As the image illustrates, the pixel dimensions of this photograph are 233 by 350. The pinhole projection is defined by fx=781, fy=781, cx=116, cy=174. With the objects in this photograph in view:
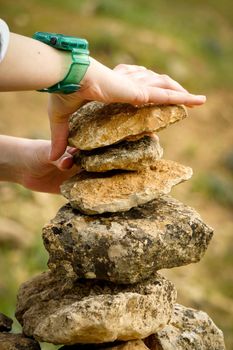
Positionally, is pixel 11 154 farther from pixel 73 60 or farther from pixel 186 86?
pixel 186 86

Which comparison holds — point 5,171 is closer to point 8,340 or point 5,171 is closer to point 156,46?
point 8,340

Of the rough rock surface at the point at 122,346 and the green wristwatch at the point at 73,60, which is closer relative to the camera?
the green wristwatch at the point at 73,60

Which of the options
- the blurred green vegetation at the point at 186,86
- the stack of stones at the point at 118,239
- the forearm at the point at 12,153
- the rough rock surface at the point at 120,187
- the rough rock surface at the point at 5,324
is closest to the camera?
the stack of stones at the point at 118,239

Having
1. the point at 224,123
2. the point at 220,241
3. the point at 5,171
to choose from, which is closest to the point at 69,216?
the point at 5,171

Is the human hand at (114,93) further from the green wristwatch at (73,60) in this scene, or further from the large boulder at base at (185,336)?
the large boulder at base at (185,336)

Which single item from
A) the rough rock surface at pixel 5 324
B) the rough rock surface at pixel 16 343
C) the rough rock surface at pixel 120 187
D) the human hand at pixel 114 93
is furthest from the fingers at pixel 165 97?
the rough rock surface at pixel 5 324

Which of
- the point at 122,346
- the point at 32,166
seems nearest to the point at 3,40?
the point at 32,166
